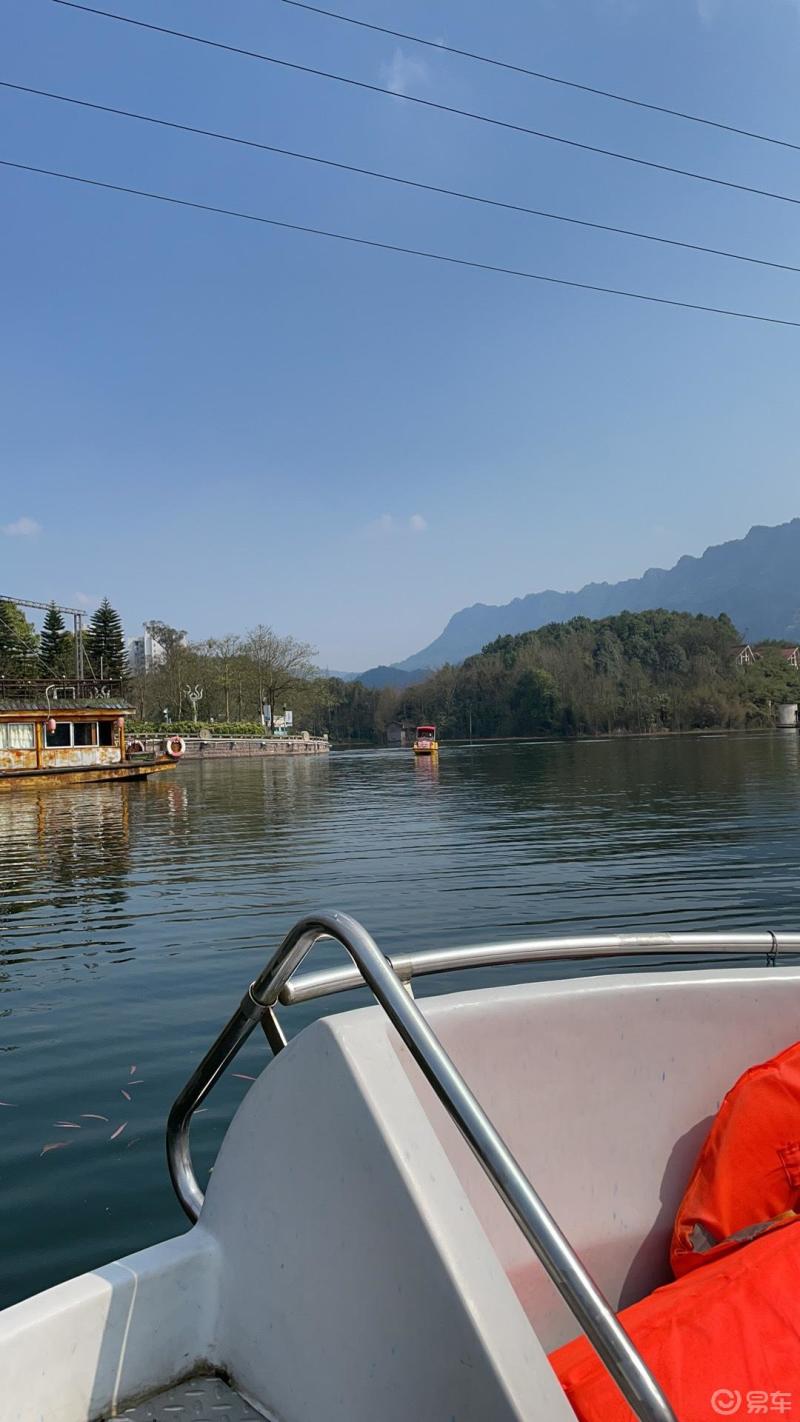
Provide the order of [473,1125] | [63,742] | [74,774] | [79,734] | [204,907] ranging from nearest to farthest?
[473,1125], [204,907], [74,774], [63,742], [79,734]

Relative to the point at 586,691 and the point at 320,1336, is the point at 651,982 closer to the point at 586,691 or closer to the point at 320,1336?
the point at 320,1336

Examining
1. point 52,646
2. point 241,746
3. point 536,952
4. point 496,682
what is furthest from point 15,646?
point 536,952

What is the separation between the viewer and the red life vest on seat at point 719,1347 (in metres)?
1.25

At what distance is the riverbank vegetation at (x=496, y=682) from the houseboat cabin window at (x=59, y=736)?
97.8 feet

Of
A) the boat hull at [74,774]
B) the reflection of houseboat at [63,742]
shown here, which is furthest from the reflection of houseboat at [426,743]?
the reflection of houseboat at [63,742]

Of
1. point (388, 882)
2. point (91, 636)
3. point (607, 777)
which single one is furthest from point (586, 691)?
point (388, 882)

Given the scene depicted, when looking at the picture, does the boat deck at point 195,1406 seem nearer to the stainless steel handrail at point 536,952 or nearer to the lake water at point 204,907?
the stainless steel handrail at point 536,952

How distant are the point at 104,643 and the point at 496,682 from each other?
172 feet

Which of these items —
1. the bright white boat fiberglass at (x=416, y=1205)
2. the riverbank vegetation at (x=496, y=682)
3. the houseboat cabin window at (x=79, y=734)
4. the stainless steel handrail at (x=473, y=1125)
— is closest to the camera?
the stainless steel handrail at (x=473, y=1125)

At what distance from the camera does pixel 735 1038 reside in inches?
79.3

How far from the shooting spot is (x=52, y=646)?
64688 mm

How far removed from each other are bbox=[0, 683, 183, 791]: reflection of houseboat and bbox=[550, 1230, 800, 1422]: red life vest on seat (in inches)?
1077

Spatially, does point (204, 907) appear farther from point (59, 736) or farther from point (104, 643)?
point (104, 643)

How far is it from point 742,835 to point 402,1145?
1305 centimetres
